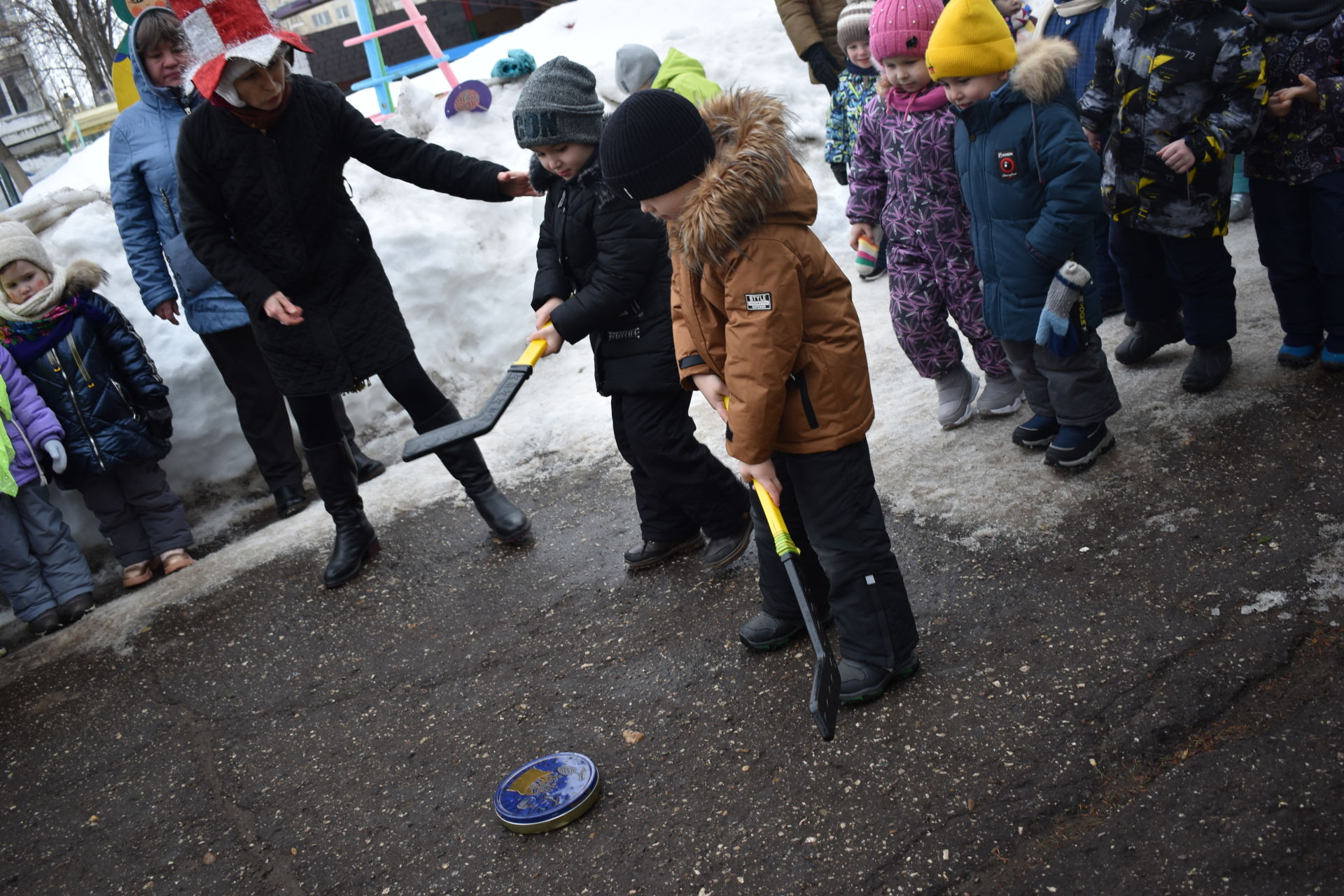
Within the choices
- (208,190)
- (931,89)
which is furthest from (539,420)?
(931,89)

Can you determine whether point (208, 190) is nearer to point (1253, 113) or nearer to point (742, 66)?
point (1253, 113)

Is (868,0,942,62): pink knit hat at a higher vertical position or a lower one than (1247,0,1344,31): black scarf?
higher

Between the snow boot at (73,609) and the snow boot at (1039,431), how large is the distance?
171 inches

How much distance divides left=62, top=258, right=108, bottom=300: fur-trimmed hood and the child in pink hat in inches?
143

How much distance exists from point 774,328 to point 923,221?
1864mm

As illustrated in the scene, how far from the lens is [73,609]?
4.72 meters

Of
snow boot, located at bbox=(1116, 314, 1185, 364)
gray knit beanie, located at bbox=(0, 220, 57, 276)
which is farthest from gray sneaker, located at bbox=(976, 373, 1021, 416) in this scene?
gray knit beanie, located at bbox=(0, 220, 57, 276)

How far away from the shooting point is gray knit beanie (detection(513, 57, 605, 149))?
3.29 m

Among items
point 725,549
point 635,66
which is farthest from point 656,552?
point 635,66

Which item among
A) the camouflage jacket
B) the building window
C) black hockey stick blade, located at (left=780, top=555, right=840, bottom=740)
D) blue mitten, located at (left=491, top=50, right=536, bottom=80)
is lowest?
black hockey stick blade, located at (left=780, top=555, right=840, bottom=740)

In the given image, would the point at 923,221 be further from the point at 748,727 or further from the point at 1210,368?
the point at 748,727

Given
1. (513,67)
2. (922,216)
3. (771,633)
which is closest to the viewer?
(771,633)

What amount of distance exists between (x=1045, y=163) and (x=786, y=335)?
152 cm

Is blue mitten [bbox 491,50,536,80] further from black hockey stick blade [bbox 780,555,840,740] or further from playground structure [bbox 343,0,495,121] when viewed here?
black hockey stick blade [bbox 780,555,840,740]
